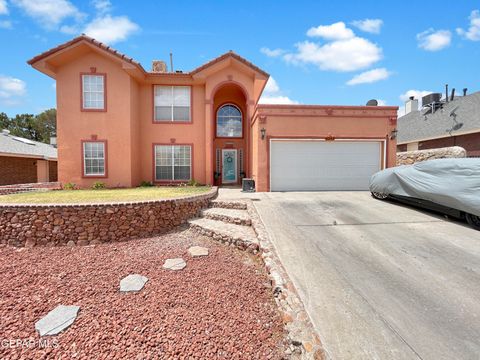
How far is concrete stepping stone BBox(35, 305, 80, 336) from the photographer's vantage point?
3.15 meters

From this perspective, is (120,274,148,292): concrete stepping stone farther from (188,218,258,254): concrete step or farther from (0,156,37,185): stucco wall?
(0,156,37,185): stucco wall

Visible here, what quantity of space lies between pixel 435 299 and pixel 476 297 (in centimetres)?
60

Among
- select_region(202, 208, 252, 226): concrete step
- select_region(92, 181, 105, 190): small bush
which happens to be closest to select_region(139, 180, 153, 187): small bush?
select_region(92, 181, 105, 190): small bush

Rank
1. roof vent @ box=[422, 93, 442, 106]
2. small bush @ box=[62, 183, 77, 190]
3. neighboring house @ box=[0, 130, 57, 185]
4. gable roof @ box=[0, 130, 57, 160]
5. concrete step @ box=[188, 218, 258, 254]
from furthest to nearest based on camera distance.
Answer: roof vent @ box=[422, 93, 442, 106] < neighboring house @ box=[0, 130, 57, 185] < gable roof @ box=[0, 130, 57, 160] < small bush @ box=[62, 183, 77, 190] < concrete step @ box=[188, 218, 258, 254]

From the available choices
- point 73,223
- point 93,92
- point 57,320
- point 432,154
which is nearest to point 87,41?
point 93,92

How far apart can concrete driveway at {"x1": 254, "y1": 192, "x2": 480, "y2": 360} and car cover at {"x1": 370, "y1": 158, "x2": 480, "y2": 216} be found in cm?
62

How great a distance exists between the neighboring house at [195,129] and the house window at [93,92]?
49 mm

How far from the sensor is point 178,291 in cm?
393

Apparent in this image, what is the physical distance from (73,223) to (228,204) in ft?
15.3

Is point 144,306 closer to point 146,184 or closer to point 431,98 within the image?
point 146,184

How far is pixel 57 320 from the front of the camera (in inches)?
131

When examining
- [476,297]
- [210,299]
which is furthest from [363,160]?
[210,299]

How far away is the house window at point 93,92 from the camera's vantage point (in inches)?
446

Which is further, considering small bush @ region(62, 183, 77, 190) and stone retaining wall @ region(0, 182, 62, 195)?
small bush @ region(62, 183, 77, 190)
